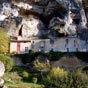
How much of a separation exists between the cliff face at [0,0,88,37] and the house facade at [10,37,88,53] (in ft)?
4.29

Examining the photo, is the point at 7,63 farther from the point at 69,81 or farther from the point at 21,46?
the point at 69,81

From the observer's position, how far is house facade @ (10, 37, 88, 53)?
221ft

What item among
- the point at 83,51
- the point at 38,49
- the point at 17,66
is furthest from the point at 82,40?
the point at 17,66

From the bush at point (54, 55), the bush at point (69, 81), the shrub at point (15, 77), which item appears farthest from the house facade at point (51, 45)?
the bush at point (69, 81)

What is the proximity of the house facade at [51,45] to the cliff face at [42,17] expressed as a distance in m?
1.31

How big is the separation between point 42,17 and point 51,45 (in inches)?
303

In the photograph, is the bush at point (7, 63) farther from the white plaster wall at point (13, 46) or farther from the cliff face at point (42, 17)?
the cliff face at point (42, 17)

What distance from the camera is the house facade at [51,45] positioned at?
6750 centimetres

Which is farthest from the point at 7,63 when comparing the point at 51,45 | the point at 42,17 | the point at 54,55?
the point at 42,17

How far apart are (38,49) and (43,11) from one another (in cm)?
818

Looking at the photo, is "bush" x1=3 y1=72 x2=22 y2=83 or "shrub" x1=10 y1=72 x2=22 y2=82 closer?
"bush" x1=3 y1=72 x2=22 y2=83

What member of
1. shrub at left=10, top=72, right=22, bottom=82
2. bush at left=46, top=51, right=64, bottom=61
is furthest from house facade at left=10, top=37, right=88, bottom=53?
shrub at left=10, top=72, right=22, bottom=82

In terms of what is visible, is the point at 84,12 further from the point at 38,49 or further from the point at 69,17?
the point at 38,49

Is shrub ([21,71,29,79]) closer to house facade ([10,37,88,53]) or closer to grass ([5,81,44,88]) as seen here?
grass ([5,81,44,88])
